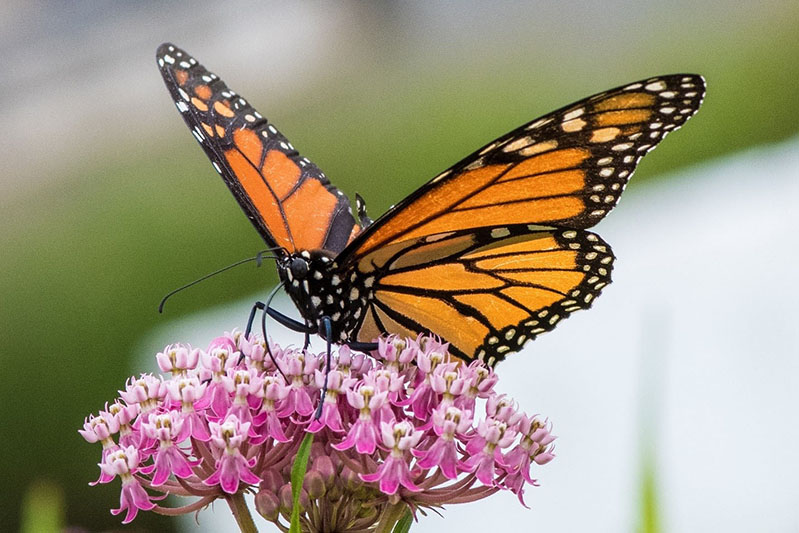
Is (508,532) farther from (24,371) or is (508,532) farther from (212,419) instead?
(24,371)

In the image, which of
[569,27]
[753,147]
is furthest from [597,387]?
[569,27]

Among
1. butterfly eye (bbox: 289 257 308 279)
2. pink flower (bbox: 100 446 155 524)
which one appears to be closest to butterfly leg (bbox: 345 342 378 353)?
butterfly eye (bbox: 289 257 308 279)

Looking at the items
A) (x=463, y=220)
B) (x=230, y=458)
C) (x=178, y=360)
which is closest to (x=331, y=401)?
(x=230, y=458)

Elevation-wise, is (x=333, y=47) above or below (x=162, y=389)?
above

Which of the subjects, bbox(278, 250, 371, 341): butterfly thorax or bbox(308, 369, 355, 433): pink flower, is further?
bbox(278, 250, 371, 341): butterfly thorax

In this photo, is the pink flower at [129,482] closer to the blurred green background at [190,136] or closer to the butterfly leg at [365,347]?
the butterfly leg at [365,347]

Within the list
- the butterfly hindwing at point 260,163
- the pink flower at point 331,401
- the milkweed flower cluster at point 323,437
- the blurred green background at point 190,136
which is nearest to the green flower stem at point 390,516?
the milkweed flower cluster at point 323,437

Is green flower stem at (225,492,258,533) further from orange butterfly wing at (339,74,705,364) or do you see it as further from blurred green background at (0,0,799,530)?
blurred green background at (0,0,799,530)
